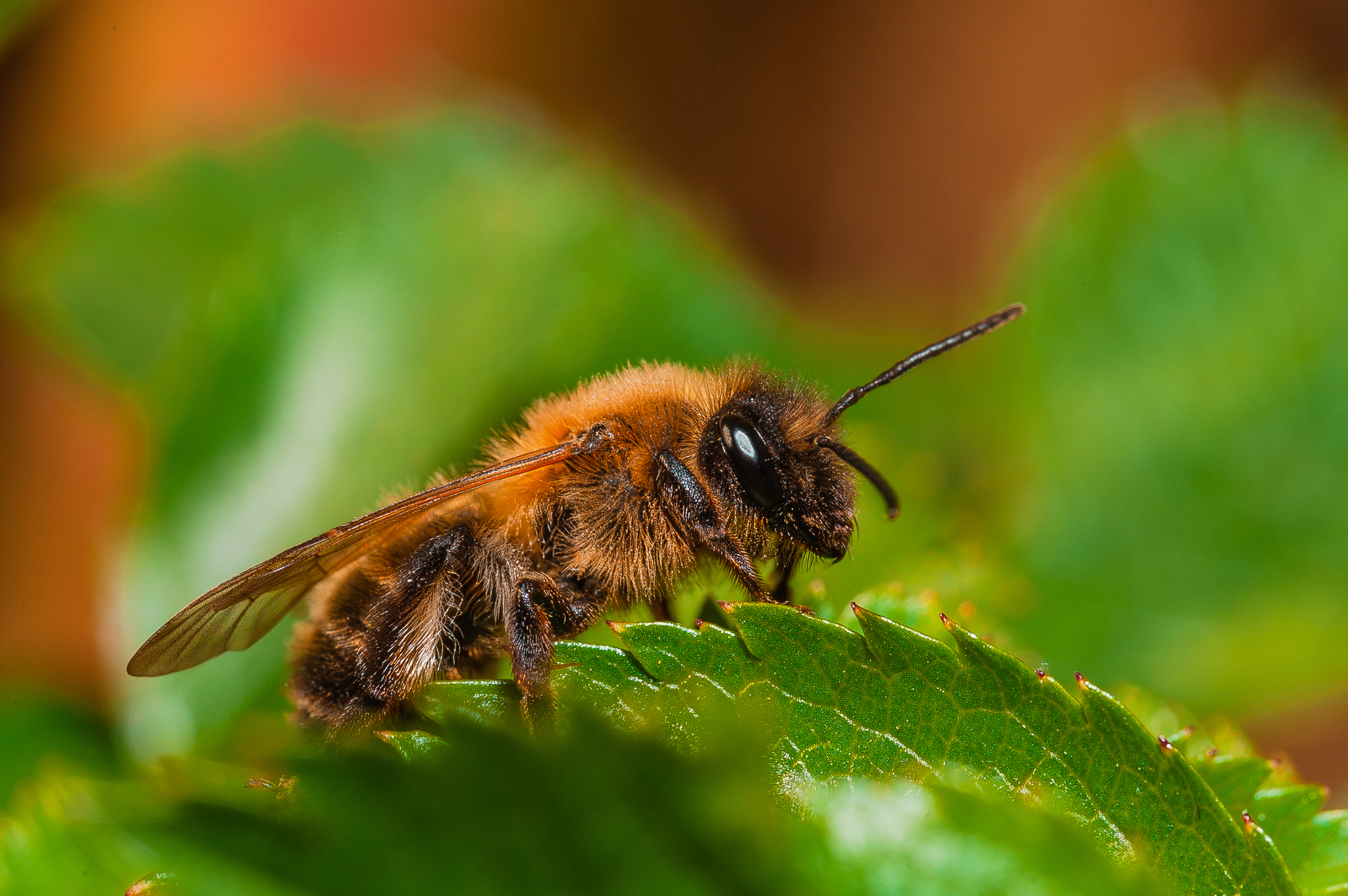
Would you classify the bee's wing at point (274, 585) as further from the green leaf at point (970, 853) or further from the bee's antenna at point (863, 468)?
the green leaf at point (970, 853)

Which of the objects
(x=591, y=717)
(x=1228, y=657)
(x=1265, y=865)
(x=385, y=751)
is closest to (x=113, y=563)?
(x=385, y=751)

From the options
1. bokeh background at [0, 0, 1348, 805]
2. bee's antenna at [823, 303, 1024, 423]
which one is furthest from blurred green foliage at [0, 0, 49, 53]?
bee's antenna at [823, 303, 1024, 423]

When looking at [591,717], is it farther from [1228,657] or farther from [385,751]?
[1228,657]

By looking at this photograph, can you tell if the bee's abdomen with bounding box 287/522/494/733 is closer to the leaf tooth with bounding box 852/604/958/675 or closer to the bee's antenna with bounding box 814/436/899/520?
the bee's antenna with bounding box 814/436/899/520

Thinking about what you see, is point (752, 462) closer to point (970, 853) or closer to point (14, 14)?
point (970, 853)

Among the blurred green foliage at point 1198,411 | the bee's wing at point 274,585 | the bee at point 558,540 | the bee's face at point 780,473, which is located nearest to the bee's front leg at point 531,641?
the bee at point 558,540

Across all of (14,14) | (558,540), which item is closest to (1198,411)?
(558,540)
